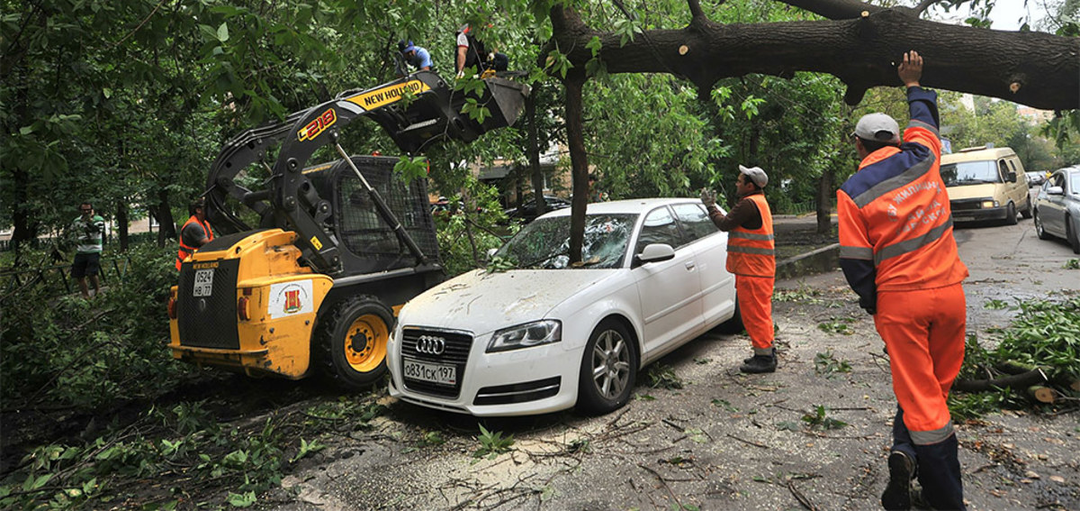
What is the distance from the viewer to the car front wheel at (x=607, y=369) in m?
4.39

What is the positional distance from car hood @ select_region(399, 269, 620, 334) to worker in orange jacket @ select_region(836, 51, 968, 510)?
6.42ft

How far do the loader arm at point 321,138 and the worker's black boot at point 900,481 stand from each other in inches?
180

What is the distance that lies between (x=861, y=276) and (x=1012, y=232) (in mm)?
15604

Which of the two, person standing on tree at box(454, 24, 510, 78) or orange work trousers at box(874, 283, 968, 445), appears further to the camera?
person standing on tree at box(454, 24, 510, 78)

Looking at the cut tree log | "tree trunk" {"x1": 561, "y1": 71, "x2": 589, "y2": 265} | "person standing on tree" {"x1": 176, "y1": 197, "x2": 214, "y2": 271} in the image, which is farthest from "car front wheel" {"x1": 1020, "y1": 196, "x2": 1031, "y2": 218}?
"person standing on tree" {"x1": 176, "y1": 197, "x2": 214, "y2": 271}

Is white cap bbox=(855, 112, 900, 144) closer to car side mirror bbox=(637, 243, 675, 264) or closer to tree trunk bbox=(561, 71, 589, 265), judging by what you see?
car side mirror bbox=(637, 243, 675, 264)

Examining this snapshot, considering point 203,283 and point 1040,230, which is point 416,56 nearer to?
point 203,283

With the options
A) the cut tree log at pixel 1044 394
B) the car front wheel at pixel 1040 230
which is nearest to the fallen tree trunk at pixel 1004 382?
the cut tree log at pixel 1044 394

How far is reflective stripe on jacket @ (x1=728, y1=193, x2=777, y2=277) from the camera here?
5.25 meters

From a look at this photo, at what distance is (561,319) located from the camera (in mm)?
4297

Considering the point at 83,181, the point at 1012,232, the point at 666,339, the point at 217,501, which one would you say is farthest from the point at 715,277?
the point at 1012,232

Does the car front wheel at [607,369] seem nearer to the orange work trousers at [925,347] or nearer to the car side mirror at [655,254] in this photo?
the car side mirror at [655,254]

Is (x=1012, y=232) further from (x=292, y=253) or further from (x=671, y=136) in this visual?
(x=292, y=253)

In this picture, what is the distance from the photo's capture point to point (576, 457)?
3.88m
